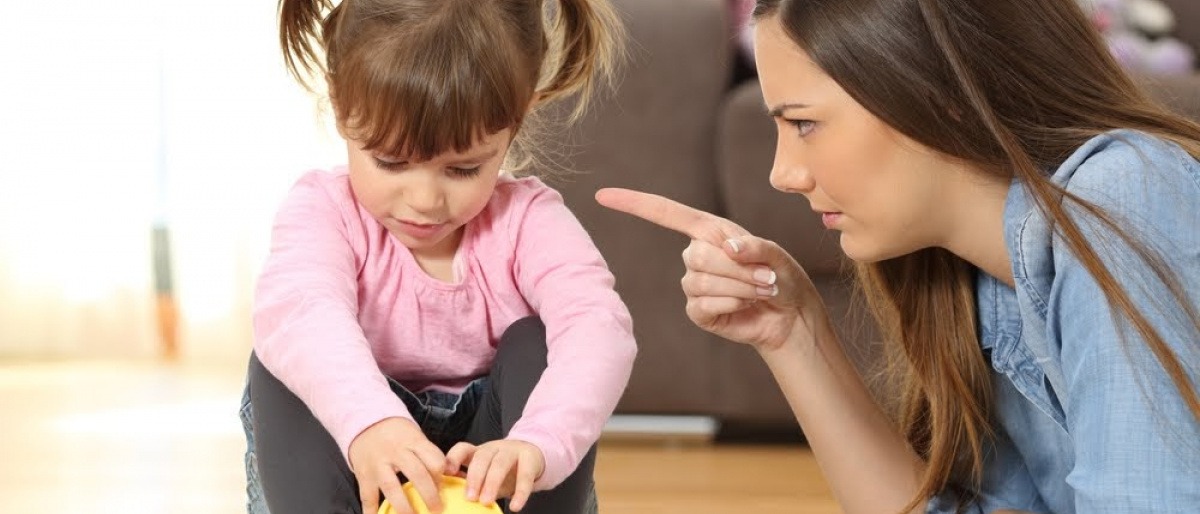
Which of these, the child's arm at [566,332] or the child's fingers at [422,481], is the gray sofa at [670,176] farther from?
the child's fingers at [422,481]

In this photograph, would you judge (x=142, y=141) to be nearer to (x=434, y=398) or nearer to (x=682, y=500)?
(x=682, y=500)

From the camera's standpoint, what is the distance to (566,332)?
107 centimetres

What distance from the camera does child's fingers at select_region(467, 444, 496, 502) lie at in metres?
0.93

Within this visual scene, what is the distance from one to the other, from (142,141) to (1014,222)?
2370mm

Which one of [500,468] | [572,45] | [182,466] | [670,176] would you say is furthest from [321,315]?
[182,466]

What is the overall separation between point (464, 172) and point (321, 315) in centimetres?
15

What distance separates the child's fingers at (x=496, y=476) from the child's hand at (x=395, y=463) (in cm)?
3

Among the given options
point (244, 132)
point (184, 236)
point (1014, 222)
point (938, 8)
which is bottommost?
point (184, 236)

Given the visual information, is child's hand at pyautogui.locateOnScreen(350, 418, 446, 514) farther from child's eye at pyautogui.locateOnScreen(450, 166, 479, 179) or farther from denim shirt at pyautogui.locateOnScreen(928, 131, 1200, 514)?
denim shirt at pyautogui.locateOnScreen(928, 131, 1200, 514)

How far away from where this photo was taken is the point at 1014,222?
1.02 m

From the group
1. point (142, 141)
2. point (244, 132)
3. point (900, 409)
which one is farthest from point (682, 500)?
point (142, 141)

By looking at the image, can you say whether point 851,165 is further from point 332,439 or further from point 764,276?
point 332,439

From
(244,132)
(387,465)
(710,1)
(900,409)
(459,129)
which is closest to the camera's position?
(387,465)

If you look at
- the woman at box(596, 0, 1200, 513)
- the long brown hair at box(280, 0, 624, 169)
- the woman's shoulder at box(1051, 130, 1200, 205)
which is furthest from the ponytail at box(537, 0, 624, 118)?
the woman's shoulder at box(1051, 130, 1200, 205)
